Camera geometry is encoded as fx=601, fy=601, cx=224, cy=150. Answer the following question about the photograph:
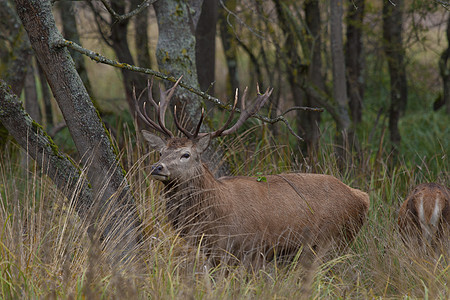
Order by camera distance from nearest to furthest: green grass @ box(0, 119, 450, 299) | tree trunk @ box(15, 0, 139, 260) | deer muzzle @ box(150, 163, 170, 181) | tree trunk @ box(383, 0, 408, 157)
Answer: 1. green grass @ box(0, 119, 450, 299)
2. tree trunk @ box(15, 0, 139, 260)
3. deer muzzle @ box(150, 163, 170, 181)
4. tree trunk @ box(383, 0, 408, 157)

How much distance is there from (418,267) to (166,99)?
2.57m

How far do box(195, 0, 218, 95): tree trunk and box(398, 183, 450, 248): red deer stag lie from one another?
3.85 metres

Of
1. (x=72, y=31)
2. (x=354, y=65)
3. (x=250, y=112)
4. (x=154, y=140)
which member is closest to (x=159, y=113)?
(x=154, y=140)

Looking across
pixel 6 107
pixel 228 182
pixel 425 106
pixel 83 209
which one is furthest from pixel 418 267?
pixel 425 106

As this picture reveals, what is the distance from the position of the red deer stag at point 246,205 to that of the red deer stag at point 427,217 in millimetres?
501

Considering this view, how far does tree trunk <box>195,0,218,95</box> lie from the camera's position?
27.4 feet

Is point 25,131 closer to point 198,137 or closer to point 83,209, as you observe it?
point 83,209

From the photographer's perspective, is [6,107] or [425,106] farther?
[425,106]

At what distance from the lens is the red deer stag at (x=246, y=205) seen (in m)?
5.04

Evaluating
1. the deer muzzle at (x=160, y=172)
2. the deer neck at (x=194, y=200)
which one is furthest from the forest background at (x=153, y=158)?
the deer muzzle at (x=160, y=172)

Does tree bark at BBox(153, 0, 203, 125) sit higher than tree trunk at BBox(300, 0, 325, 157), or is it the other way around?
tree bark at BBox(153, 0, 203, 125)

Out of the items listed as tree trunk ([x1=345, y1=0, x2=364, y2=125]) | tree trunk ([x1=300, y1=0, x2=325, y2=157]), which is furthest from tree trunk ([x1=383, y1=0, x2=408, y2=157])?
tree trunk ([x1=300, y1=0, x2=325, y2=157])

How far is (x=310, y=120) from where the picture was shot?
8570 mm

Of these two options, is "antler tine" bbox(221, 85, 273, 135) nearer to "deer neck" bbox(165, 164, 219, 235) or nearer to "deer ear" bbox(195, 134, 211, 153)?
"deer ear" bbox(195, 134, 211, 153)
